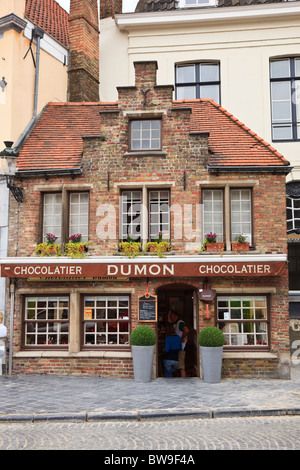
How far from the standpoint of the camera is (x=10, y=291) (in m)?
12.9

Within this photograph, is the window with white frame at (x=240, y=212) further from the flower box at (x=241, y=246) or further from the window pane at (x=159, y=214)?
the window pane at (x=159, y=214)

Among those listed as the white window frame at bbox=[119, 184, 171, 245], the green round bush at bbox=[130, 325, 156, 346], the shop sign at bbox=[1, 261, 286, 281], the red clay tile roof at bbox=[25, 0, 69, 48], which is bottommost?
the green round bush at bbox=[130, 325, 156, 346]

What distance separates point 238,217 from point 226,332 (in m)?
3.10

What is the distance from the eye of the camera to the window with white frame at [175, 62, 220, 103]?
56.5 feet

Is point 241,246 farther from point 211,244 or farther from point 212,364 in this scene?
point 212,364

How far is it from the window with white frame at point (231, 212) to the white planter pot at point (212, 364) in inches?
117

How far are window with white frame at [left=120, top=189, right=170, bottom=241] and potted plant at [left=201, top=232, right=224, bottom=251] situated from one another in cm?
105

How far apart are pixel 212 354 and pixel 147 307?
209 centimetres

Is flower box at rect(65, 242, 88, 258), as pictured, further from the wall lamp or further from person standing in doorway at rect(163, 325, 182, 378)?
person standing in doorway at rect(163, 325, 182, 378)

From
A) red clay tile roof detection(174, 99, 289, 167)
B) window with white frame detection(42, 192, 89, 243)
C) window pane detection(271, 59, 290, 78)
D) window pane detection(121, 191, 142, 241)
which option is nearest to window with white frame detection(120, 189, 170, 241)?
window pane detection(121, 191, 142, 241)

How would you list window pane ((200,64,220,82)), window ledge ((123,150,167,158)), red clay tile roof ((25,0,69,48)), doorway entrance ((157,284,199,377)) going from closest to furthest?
1. window ledge ((123,150,167,158))
2. doorway entrance ((157,284,199,377))
3. red clay tile roof ((25,0,69,48))
4. window pane ((200,64,220,82))

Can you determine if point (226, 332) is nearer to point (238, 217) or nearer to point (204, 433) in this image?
point (238, 217)

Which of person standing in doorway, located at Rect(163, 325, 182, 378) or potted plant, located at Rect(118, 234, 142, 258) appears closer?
potted plant, located at Rect(118, 234, 142, 258)

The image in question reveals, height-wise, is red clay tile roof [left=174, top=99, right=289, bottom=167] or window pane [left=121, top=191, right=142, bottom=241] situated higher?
red clay tile roof [left=174, top=99, right=289, bottom=167]
